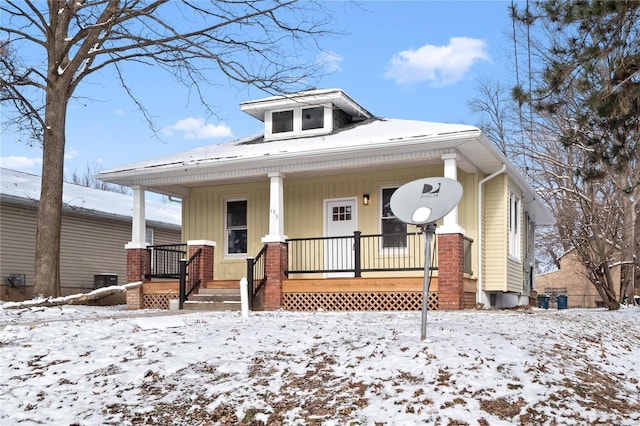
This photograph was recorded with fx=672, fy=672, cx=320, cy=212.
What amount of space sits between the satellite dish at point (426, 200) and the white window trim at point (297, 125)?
8.32 m

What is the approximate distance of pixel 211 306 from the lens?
45.6 ft

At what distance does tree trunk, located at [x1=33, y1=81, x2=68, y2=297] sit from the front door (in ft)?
20.1

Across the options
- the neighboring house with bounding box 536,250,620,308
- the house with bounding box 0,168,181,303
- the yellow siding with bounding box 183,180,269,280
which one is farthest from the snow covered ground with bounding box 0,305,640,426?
the neighboring house with bounding box 536,250,620,308

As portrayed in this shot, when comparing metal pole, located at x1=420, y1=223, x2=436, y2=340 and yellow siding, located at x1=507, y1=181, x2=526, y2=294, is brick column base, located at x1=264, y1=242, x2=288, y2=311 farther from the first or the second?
metal pole, located at x1=420, y1=223, x2=436, y2=340

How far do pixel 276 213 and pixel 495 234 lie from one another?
499cm

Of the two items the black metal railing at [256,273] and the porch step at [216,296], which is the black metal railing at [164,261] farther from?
the black metal railing at [256,273]

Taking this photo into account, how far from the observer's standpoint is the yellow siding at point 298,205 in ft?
48.1

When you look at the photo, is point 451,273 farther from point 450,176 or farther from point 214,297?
point 214,297

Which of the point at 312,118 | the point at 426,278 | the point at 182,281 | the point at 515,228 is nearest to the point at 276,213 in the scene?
the point at 182,281

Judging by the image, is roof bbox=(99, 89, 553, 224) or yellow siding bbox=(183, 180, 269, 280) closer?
roof bbox=(99, 89, 553, 224)

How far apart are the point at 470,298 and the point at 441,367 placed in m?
7.57

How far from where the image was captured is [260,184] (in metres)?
16.4

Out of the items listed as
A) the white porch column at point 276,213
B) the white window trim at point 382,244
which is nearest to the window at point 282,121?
the white porch column at point 276,213

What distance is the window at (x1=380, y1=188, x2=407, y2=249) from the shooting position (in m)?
14.8
